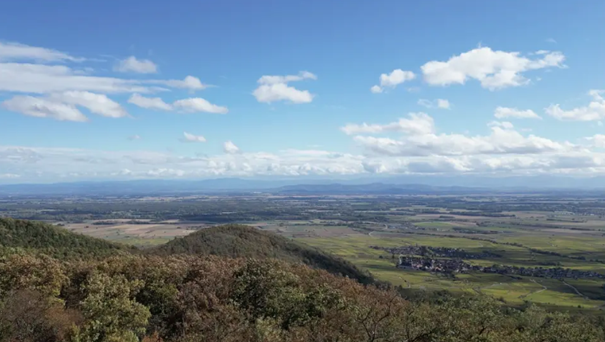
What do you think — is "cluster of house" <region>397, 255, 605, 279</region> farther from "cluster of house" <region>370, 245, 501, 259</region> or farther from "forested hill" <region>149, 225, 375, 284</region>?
"forested hill" <region>149, 225, 375, 284</region>

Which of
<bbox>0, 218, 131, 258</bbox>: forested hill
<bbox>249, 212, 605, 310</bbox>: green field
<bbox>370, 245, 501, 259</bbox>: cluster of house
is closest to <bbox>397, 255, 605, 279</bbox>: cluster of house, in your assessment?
<bbox>249, 212, 605, 310</bbox>: green field

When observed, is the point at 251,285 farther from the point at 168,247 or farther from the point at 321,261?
the point at 321,261

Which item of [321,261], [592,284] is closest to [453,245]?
[592,284]

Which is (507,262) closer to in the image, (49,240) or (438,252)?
(438,252)

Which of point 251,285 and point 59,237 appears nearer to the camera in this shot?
point 251,285

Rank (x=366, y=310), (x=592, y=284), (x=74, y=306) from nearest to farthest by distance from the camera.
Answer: (x=366, y=310)
(x=74, y=306)
(x=592, y=284)

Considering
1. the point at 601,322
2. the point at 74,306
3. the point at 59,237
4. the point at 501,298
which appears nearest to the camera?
the point at 74,306
